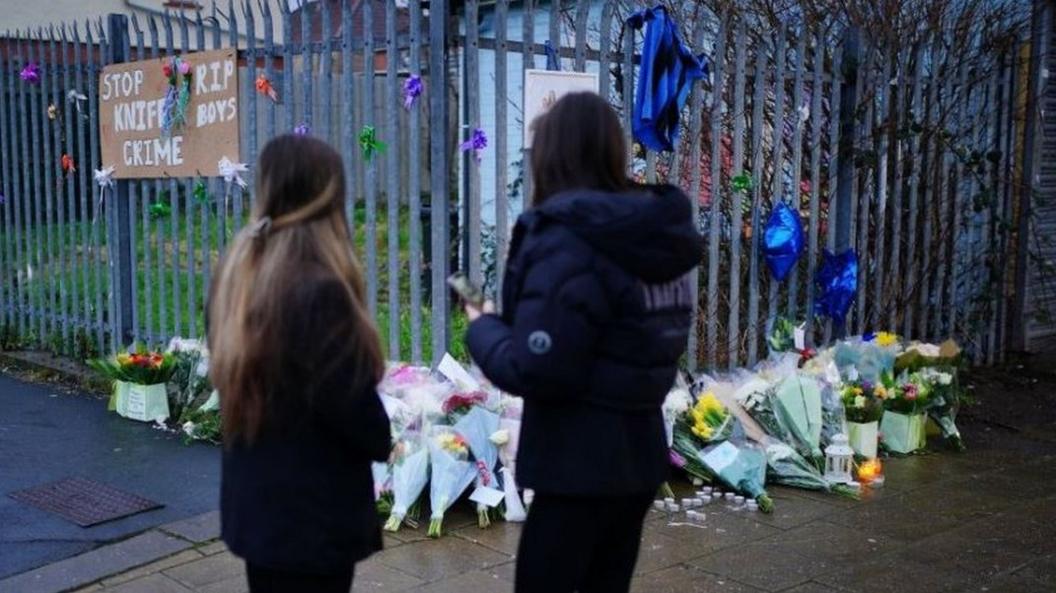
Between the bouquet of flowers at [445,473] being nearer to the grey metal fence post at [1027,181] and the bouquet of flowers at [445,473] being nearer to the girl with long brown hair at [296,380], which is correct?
the girl with long brown hair at [296,380]

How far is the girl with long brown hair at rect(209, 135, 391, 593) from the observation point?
2.67 meters

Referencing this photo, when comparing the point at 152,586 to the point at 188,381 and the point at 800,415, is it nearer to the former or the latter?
the point at 188,381

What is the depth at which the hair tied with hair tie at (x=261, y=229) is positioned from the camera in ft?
9.08

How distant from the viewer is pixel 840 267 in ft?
23.6

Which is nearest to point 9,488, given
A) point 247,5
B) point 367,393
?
point 247,5

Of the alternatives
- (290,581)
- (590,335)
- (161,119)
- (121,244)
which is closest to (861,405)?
(590,335)

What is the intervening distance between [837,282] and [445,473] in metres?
3.24

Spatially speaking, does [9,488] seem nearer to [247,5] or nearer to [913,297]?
[247,5]

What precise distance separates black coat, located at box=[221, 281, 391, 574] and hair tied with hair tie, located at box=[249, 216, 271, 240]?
7.7 inches

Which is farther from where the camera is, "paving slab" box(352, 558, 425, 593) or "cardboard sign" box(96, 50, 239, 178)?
"cardboard sign" box(96, 50, 239, 178)

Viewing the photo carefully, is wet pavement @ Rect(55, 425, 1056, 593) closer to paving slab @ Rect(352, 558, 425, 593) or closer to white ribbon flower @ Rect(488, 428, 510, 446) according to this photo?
paving slab @ Rect(352, 558, 425, 593)

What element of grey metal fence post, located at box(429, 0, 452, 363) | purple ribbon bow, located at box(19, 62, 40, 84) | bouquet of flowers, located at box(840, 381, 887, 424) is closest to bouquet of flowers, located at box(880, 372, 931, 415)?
bouquet of flowers, located at box(840, 381, 887, 424)

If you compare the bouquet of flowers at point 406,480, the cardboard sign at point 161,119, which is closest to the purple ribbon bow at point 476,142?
the bouquet of flowers at point 406,480

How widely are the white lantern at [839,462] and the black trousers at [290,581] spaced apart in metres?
3.72
